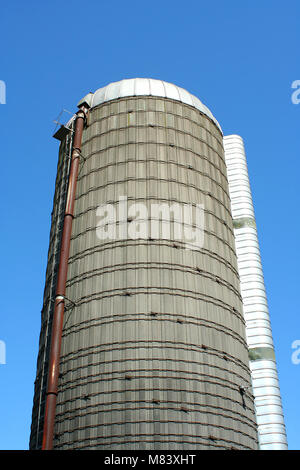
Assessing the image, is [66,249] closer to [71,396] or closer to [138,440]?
[71,396]

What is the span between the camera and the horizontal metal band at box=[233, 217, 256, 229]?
39.2 metres

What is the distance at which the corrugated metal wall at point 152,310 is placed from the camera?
1060 inches

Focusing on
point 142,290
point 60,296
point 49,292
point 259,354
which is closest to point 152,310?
point 142,290

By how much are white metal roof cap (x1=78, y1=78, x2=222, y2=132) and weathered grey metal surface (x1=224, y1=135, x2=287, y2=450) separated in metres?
5.14

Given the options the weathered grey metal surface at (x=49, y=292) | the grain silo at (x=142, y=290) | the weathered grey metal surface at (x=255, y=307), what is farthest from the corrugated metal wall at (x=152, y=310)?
the weathered grey metal surface at (x=255, y=307)

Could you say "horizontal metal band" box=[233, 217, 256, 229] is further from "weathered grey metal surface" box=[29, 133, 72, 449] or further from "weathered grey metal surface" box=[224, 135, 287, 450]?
"weathered grey metal surface" box=[29, 133, 72, 449]

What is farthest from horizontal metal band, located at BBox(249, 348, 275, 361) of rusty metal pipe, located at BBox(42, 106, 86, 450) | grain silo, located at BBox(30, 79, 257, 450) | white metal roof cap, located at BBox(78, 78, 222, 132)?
white metal roof cap, located at BBox(78, 78, 222, 132)

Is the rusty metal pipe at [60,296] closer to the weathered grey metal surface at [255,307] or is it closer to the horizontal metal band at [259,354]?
the weathered grey metal surface at [255,307]

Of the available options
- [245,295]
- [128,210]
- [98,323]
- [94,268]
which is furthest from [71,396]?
[245,295]

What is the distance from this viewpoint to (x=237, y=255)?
3791cm

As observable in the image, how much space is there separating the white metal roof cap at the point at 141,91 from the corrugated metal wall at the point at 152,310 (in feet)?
2.34

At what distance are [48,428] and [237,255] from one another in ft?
58.4

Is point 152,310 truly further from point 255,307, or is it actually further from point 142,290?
point 255,307

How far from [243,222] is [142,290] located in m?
12.5
